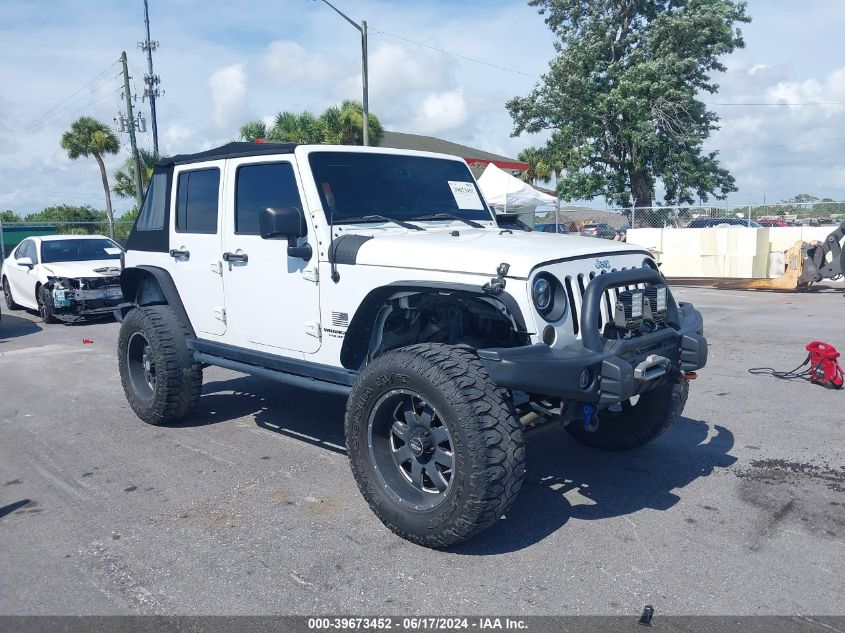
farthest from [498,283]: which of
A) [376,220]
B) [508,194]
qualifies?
[508,194]

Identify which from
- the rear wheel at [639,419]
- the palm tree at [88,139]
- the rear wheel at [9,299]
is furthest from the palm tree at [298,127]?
the rear wheel at [639,419]

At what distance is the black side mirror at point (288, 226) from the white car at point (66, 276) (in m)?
8.35

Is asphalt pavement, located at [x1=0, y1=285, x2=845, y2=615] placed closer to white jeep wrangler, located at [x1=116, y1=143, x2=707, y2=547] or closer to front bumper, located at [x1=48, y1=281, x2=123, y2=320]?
white jeep wrangler, located at [x1=116, y1=143, x2=707, y2=547]

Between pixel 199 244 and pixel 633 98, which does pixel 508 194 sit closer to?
pixel 633 98

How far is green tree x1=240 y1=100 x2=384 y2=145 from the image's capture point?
83.8 feet

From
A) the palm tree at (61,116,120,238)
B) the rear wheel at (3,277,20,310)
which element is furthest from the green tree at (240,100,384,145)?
the palm tree at (61,116,120,238)

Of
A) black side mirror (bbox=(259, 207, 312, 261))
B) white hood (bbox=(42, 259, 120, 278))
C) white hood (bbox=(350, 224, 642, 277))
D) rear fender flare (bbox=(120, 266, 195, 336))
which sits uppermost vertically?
black side mirror (bbox=(259, 207, 312, 261))

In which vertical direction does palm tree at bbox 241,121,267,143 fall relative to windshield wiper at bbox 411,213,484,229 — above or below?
above

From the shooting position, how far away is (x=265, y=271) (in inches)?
196

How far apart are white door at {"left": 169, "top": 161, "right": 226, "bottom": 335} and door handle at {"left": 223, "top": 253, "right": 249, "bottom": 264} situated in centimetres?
14

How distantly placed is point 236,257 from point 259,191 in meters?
0.49

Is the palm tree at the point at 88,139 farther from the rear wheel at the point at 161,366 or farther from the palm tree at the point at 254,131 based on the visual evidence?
the rear wheel at the point at 161,366

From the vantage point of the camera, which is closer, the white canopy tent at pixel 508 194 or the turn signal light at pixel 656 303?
the turn signal light at pixel 656 303

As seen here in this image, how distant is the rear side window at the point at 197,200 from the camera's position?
215 inches
